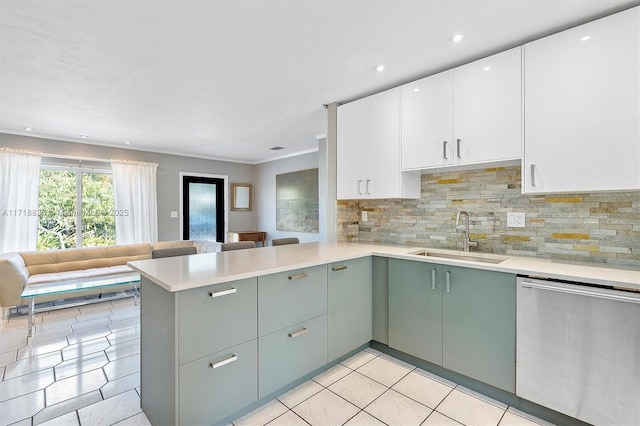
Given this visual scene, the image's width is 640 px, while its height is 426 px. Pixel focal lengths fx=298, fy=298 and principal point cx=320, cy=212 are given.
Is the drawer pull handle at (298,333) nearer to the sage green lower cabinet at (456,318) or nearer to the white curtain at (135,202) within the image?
the sage green lower cabinet at (456,318)

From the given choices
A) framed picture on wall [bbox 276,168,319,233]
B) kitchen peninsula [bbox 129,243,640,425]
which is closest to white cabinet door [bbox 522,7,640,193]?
kitchen peninsula [bbox 129,243,640,425]

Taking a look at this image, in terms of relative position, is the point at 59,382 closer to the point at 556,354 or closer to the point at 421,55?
the point at 556,354

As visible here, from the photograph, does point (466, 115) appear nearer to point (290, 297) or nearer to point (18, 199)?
point (290, 297)

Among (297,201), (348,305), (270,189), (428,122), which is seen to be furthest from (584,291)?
(270,189)

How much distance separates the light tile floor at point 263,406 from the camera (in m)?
1.75

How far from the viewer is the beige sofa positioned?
3256 mm

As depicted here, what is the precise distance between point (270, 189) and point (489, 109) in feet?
16.7

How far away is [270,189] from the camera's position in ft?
21.9

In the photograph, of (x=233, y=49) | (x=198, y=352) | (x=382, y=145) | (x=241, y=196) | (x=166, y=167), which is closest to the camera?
(x=198, y=352)

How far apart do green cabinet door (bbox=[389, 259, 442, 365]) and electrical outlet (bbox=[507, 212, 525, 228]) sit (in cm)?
74

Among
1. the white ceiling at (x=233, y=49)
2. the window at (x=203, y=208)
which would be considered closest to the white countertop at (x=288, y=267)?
the white ceiling at (x=233, y=49)

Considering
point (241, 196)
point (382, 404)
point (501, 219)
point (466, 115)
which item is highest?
point (466, 115)

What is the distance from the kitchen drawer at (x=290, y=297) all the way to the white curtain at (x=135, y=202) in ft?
14.8

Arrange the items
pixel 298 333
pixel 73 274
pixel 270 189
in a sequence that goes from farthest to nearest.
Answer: pixel 270 189, pixel 73 274, pixel 298 333
